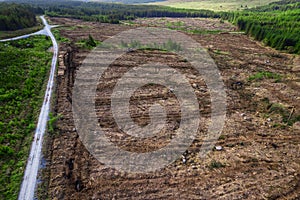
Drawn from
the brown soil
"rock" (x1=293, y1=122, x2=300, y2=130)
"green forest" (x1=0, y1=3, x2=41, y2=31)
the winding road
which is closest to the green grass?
the winding road

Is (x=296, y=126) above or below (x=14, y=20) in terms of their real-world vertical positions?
below

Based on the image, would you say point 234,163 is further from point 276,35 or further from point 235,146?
point 276,35

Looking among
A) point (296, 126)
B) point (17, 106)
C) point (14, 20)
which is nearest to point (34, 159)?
point (17, 106)

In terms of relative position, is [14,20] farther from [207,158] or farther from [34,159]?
[207,158]

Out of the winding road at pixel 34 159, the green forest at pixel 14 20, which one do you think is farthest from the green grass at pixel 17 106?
the green forest at pixel 14 20

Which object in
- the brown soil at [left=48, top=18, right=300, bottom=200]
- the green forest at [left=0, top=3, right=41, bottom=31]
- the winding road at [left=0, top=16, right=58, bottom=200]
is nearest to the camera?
the winding road at [left=0, top=16, right=58, bottom=200]

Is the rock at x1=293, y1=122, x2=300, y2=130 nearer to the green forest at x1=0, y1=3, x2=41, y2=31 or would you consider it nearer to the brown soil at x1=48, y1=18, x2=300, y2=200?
the brown soil at x1=48, y1=18, x2=300, y2=200

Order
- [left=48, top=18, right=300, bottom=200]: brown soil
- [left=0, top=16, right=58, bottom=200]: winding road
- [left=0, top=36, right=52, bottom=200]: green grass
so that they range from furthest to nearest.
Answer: [left=0, top=36, right=52, bottom=200]: green grass < [left=48, top=18, right=300, bottom=200]: brown soil < [left=0, top=16, right=58, bottom=200]: winding road
